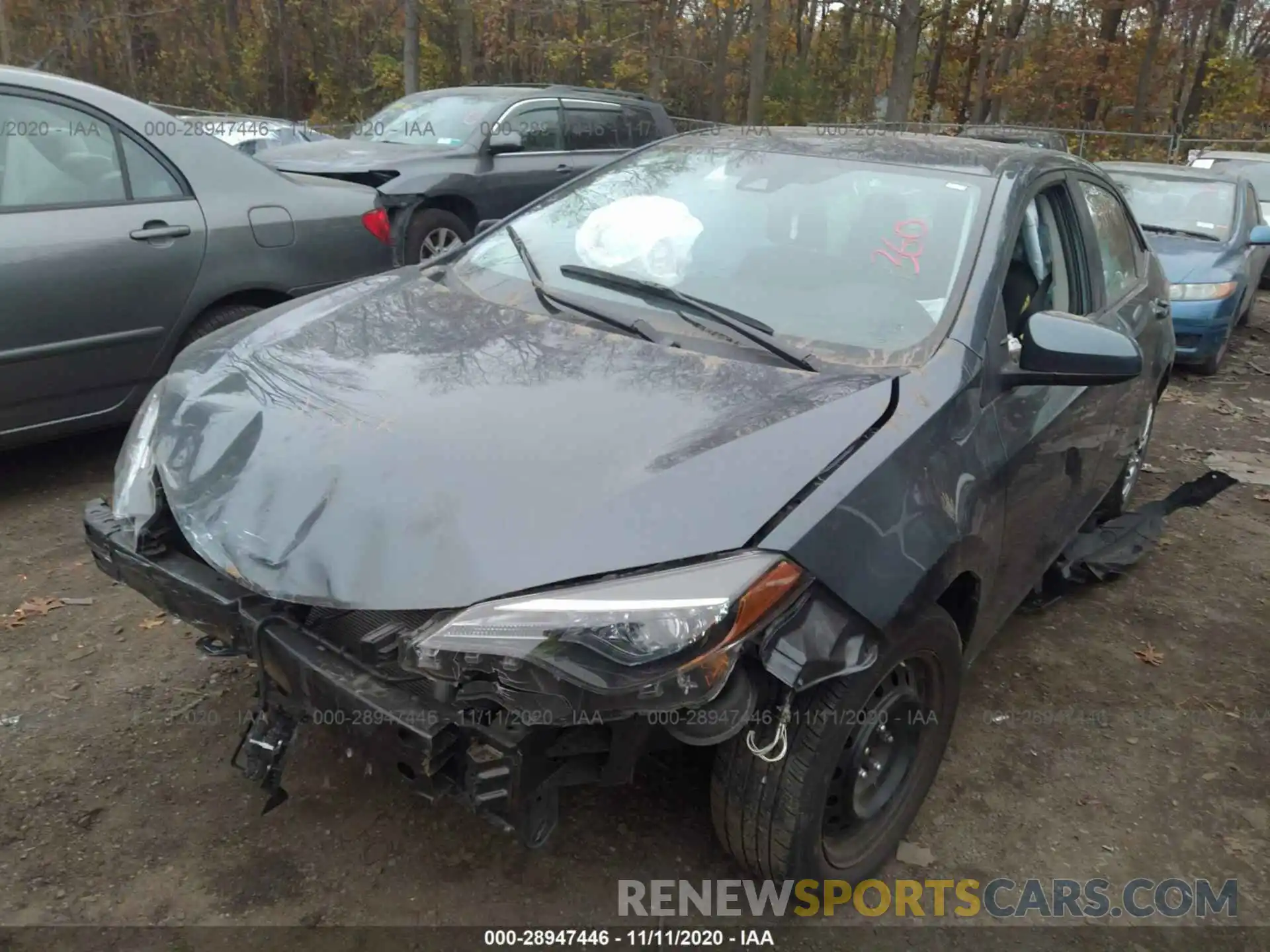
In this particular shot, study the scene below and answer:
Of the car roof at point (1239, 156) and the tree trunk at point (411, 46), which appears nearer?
the car roof at point (1239, 156)

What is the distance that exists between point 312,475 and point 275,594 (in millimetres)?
257

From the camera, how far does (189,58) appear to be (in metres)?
24.3

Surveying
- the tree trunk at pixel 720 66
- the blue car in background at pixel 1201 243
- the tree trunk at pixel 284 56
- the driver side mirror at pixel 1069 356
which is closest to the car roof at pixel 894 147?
the driver side mirror at pixel 1069 356

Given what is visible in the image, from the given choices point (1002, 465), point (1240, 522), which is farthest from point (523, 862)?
point (1240, 522)

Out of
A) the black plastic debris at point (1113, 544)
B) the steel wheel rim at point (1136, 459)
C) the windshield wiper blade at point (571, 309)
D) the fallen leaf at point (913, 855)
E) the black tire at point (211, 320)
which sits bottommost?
the fallen leaf at point (913, 855)

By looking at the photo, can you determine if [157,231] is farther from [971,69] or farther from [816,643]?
[971,69]

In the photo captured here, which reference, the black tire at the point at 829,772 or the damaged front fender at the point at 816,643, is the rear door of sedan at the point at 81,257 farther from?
the damaged front fender at the point at 816,643

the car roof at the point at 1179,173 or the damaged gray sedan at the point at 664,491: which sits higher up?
the car roof at the point at 1179,173

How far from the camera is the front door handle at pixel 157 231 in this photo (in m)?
4.01

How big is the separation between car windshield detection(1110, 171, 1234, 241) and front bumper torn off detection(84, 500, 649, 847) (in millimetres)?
7771

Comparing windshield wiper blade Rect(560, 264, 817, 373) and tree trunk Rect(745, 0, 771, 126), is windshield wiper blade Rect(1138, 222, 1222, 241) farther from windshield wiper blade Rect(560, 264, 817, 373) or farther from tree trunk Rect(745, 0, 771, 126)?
tree trunk Rect(745, 0, 771, 126)

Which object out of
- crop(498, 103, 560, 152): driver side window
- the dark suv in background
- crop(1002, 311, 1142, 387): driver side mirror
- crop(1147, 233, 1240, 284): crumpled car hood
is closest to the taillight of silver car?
the dark suv in background

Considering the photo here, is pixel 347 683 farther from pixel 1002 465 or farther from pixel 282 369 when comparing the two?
pixel 1002 465

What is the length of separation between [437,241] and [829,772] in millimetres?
6061
